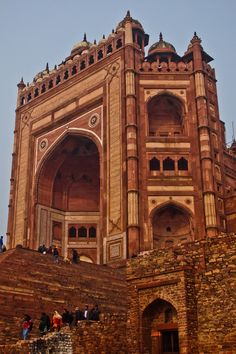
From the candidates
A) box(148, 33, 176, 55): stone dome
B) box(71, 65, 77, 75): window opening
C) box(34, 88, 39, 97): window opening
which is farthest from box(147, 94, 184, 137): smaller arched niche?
box(34, 88, 39, 97): window opening

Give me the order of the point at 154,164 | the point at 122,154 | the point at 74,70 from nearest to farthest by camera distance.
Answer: the point at 122,154
the point at 154,164
the point at 74,70

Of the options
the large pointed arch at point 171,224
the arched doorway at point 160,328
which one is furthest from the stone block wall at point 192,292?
the large pointed arch at point 171,224

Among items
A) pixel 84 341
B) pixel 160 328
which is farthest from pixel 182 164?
pixel 160 328

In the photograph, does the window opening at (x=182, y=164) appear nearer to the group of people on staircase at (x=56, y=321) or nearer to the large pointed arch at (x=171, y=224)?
the large pointed arch at (x=171, y=224)

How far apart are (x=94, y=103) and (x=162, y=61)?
17.3 feet

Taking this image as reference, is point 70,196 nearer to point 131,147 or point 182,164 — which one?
point 131,147

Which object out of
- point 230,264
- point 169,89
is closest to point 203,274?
point 230,264

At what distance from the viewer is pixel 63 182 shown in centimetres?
3628

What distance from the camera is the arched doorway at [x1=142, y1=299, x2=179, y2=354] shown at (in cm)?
1278

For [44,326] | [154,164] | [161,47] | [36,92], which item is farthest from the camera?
[36,92]

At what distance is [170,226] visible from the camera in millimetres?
29297

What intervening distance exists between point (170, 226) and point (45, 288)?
40.0 ft

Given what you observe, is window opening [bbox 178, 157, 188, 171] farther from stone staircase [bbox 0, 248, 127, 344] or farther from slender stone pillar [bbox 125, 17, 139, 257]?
stone staircase [bbox 0, 248, 127, 344]

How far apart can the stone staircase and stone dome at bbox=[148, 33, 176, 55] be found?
1710 centimetres
